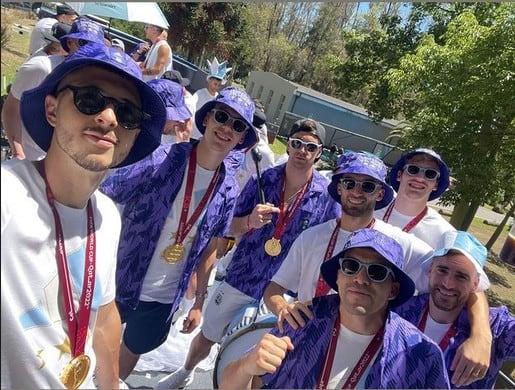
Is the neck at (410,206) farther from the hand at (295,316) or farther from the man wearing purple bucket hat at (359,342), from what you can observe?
the hand at (295,316)

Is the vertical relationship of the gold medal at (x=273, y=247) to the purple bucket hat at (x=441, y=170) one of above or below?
below

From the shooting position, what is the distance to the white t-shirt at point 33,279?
956mm

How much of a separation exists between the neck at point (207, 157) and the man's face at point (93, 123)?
1.10 meters

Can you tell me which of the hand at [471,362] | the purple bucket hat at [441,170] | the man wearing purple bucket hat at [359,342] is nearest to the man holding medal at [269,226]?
the purple bucket hat at [441,170]

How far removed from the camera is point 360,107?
1933cm

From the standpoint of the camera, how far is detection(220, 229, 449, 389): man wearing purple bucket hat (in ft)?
5.04

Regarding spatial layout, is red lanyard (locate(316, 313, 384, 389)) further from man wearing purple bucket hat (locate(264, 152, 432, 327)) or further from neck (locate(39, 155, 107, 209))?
neck (locate(39, 155, 107, 209))

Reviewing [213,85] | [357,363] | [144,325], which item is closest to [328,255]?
[357,363]

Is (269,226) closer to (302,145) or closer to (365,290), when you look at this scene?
(302,145)

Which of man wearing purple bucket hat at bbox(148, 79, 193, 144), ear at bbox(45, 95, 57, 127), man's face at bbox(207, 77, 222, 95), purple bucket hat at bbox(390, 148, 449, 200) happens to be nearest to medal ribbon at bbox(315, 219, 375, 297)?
purple bucket hat at bbox(390, 148, 449, 200)

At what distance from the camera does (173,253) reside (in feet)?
7.49

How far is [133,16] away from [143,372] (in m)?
3.05

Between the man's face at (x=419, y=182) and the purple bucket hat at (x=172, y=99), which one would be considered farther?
the purple bucket hat at (x=172, y=99)

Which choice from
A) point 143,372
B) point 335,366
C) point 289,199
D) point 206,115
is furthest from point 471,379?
point 143,372
